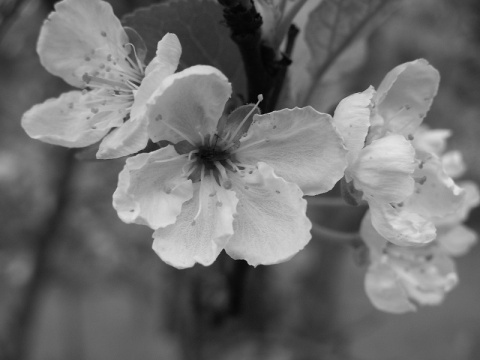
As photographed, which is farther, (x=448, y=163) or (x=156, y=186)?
(x=448, y=163)

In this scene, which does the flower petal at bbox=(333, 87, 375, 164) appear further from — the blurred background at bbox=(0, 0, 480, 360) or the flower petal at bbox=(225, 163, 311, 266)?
the blurred background at bbox=(0, 0, 480, 360)

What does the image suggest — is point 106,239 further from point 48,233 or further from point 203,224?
point 203,224

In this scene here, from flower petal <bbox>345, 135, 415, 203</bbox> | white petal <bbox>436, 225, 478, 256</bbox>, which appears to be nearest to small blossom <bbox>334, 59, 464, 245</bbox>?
flower petal <bbox>345, 135, 415, 203</bbox>

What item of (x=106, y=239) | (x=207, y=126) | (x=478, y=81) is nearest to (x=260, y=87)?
(x=207, y=126)

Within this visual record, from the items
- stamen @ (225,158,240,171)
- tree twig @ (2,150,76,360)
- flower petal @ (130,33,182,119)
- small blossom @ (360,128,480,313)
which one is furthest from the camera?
tree twig @ (2,150,76,360)

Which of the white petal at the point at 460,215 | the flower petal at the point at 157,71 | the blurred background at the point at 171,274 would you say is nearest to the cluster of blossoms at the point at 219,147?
the flower petal at the point at 157,71

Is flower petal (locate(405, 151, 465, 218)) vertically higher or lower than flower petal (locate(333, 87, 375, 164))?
lower
